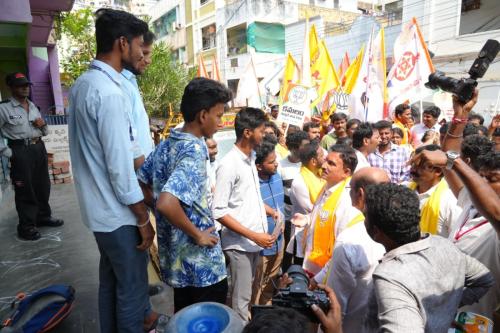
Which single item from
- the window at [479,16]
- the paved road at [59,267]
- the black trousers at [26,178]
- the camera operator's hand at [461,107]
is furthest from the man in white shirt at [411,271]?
the window at [479,16]

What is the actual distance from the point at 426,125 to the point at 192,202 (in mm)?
5823

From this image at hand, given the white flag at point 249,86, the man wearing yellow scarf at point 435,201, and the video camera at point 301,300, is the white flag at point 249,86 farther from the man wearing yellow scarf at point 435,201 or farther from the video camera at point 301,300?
the video camera at point 301,300

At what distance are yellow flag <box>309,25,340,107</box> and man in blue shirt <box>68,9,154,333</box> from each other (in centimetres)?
561

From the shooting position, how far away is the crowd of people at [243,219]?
1.40 metres

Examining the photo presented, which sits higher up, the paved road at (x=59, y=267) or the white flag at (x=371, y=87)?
the white flag at (x=371, y=87)

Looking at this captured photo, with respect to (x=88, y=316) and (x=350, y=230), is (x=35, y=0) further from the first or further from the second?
(x=350, y=230)

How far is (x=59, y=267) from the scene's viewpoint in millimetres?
3434

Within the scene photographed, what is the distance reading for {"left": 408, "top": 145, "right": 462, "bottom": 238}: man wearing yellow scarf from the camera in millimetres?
2307

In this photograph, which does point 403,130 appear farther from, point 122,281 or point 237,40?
point 237,40

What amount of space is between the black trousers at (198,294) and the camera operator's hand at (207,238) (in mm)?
272

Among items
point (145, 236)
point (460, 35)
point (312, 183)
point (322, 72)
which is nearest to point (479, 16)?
point (460, 35)

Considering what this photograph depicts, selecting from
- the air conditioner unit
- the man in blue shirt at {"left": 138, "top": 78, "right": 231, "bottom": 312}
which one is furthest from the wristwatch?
the air conditioner unit

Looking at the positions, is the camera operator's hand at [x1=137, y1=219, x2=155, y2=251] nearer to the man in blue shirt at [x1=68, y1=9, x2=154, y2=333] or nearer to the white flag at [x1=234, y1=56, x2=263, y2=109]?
the man in blue shirt at [x1=68, y1=9, x2=154, y2=333]

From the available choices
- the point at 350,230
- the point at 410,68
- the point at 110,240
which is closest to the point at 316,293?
the point at 350,230
